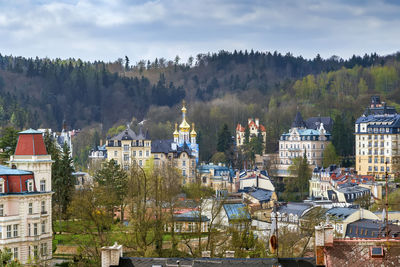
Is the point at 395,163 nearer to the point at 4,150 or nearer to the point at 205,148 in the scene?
the point at 205,148

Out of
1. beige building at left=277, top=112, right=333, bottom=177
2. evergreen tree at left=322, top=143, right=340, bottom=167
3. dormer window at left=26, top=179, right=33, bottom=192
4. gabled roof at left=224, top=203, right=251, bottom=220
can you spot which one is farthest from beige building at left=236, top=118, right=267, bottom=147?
dormer window at left=26, top=179, right=33, bottom=192

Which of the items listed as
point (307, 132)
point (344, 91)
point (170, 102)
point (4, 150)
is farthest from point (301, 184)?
point (170, 102)

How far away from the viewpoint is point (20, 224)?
40719 mm

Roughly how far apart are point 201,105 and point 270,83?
3619 centimetres

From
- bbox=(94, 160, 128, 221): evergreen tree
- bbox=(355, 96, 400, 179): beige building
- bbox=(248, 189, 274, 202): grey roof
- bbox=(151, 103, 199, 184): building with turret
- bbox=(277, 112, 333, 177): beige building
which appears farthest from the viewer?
bbox=(277, 112, 333, 177): beige building

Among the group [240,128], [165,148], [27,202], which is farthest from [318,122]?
[27,202]

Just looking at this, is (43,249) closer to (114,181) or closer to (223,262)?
(114,181)

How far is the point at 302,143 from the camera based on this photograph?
108m

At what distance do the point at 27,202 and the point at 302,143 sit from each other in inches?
2764

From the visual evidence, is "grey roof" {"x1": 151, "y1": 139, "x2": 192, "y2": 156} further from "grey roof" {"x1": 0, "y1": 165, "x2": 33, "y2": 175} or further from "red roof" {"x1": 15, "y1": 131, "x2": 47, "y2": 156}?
→ "grey roof" {"x1": 0, "y1": 165, "x2": 33, "y2": 175}

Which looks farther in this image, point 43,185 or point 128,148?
point 128,148

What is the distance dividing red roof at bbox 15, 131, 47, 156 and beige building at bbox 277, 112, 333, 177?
6318 cm

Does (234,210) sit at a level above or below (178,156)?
below

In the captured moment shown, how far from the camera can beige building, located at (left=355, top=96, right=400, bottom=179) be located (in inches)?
3757
